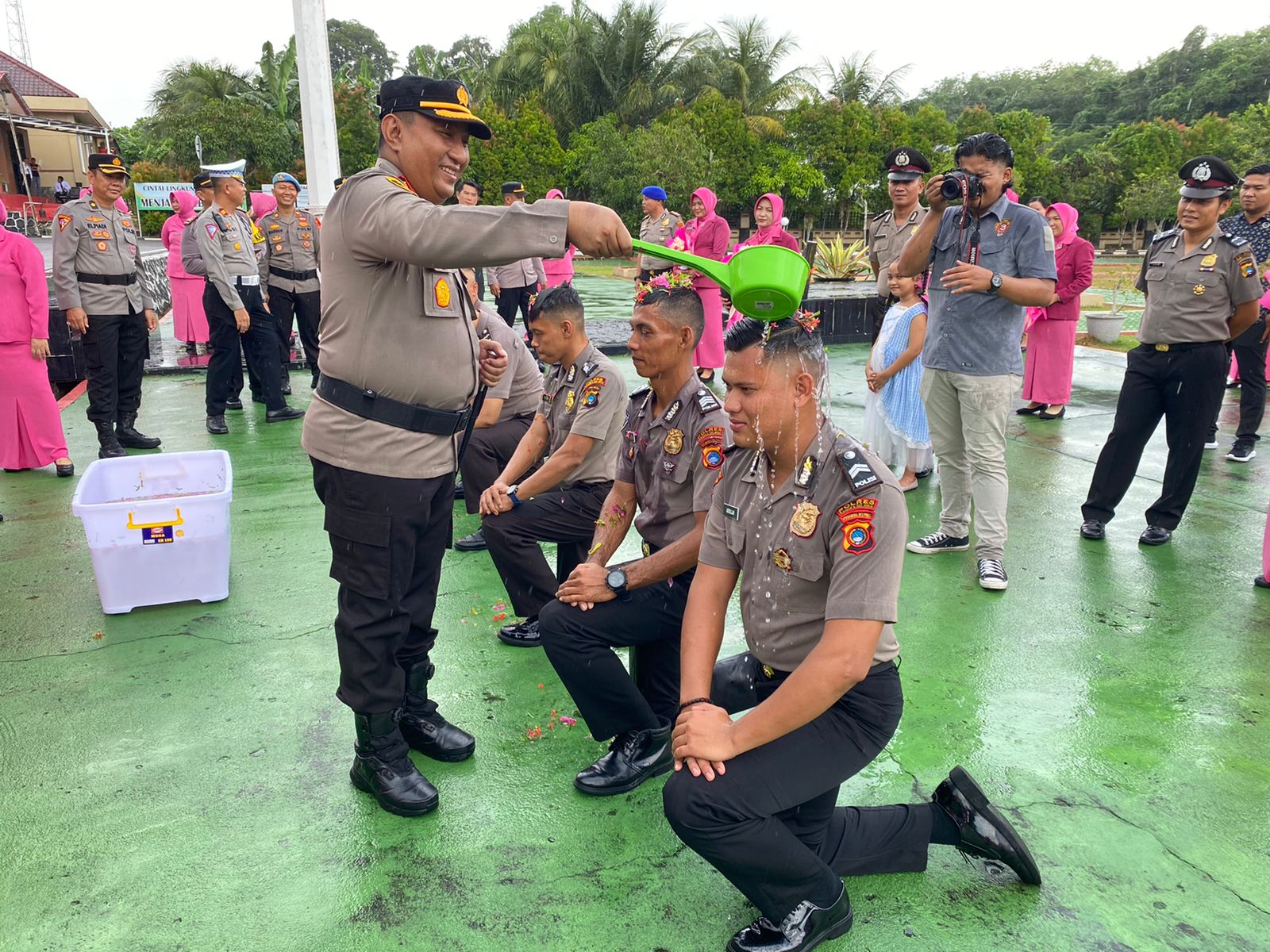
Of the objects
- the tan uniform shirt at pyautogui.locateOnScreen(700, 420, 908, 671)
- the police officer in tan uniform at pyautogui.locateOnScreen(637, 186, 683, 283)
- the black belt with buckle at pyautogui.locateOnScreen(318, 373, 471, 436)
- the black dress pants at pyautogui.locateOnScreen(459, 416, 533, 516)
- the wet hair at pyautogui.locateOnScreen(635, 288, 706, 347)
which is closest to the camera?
the tan uniform shirt at pyautogui.locateOnScreen(700, 420, 908, 671)

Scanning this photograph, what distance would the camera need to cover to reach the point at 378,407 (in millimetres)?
2270

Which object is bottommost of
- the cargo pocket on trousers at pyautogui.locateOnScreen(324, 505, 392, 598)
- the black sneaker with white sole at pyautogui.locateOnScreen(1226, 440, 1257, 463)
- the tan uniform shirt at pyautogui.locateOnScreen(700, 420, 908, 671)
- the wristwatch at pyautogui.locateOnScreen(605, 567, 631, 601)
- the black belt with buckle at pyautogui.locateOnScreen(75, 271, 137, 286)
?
the black sneaker with white sole at pyautogui.locateOnScreen(1226, 440, 1257, 463)

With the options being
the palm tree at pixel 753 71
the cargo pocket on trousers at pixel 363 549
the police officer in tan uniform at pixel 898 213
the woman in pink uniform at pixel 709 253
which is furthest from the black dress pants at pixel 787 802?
the palm tree at pixel 753 71

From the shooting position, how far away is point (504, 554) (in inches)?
128

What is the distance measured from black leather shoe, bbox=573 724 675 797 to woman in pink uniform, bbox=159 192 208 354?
767 cm

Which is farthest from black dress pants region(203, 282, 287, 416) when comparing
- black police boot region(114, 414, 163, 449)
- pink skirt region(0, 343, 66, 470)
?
pink skirt region(0, 343, 66, 470)

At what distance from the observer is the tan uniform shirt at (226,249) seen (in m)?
6.29

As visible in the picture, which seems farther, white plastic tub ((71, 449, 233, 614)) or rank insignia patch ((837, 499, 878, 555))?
white plastic tub ((71, 449, 233, 614))

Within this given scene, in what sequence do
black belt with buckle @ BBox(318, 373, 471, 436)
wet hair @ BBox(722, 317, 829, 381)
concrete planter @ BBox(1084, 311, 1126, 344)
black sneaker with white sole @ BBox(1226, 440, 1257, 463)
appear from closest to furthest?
wet hair @ BBox(722, 317, 829, 381)
black belt with buckle @ BBox(318, 373, 471, 436)
black sneaker with white sole @ BBox(1226, 440, 1257, 463)
concrete planter @ BBox(1084, 311, 1126, 344)

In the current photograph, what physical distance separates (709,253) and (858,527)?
6.62 meters

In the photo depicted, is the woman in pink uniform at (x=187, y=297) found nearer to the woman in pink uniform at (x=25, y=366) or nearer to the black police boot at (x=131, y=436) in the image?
the black police boot at (x=131, y=436)

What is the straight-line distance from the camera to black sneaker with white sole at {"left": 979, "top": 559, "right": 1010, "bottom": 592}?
12.6ft

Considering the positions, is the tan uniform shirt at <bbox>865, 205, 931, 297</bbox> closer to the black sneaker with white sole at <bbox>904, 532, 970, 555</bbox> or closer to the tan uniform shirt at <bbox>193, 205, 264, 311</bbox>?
the black sneaker with white sole at <bbox>904, 532, 970, 555</bbox>

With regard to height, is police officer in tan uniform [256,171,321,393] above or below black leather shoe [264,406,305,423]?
above
